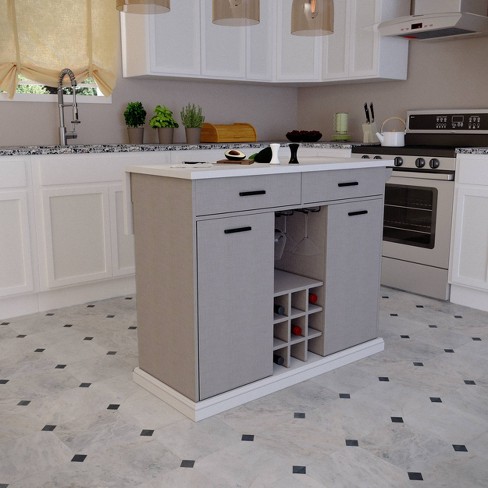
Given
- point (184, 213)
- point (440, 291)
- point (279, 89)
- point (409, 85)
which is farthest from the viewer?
point (279, 89)

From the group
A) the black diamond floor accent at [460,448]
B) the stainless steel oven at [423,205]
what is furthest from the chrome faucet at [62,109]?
the black diamond floor accent at [460,448]

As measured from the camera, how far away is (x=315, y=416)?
237 cm

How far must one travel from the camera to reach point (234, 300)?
238 cm

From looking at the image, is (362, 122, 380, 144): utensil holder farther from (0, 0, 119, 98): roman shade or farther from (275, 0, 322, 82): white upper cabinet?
(0, 0, 119, 98): roman shade

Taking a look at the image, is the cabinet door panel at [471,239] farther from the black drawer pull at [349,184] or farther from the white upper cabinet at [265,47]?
the white upper cabinet at [265,47]

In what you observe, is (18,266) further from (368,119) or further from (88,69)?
(368,119)

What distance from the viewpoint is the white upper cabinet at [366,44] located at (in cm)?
451

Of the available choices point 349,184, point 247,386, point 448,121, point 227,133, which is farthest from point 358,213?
point 227,133

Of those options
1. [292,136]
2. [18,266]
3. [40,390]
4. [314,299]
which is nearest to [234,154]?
[314,299]

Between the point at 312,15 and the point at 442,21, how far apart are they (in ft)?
4.82

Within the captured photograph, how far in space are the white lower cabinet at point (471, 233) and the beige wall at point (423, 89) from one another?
870 millimetres

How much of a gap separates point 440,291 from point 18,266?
8.72 ft

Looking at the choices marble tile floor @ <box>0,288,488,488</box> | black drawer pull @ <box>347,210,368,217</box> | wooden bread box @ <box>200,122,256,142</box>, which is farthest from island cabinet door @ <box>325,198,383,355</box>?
wooden bread box @ <box>200,122,256,142</box>

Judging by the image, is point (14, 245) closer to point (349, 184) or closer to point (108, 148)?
point (108, 148)
